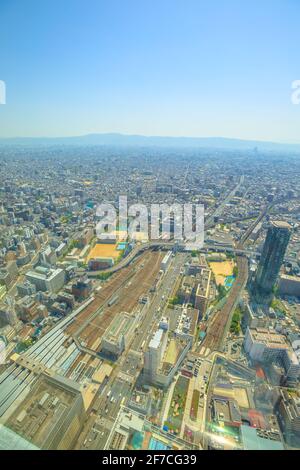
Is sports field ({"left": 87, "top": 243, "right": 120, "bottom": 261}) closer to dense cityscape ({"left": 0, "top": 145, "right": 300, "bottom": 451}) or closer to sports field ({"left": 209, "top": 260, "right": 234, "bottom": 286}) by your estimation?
dense cityscape ({"left": 0, "top": 145, "right": 300, "bottom": 451})

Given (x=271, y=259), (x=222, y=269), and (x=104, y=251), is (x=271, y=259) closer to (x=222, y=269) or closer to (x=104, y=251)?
(x=222, y=269)

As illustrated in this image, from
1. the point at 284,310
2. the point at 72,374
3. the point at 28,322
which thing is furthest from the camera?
the point at 284,310

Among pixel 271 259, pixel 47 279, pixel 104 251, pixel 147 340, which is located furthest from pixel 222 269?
pixel 47 279

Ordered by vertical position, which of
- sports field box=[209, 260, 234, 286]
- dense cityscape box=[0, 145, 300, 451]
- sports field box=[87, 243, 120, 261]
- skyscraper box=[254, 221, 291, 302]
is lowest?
sports field box=[209, 260, 234, 286]

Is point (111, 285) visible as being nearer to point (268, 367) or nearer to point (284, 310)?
point (268, 367)

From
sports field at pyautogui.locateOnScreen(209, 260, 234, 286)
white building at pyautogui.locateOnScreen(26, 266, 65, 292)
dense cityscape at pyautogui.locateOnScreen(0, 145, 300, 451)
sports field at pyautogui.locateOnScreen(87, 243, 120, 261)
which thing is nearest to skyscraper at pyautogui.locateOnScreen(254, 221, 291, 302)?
dense cityscape at pyautogui.locateOnScreen(0, 145, 300, 451)

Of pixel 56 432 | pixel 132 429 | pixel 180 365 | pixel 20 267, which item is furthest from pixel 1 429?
pixel 20 267

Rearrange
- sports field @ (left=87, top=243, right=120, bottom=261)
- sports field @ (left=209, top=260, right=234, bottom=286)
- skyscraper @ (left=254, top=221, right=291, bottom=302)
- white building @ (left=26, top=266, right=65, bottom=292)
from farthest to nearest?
sports field @ (left=87, top=243, right=120, bottom=261) < sports field @ (left=209, top=260, right=234, bottom=286) < white building @ (left=26, top=266, right=65, bottom=292) < skyscraper @ (left=254, top=221, right=291, bottom=302)
